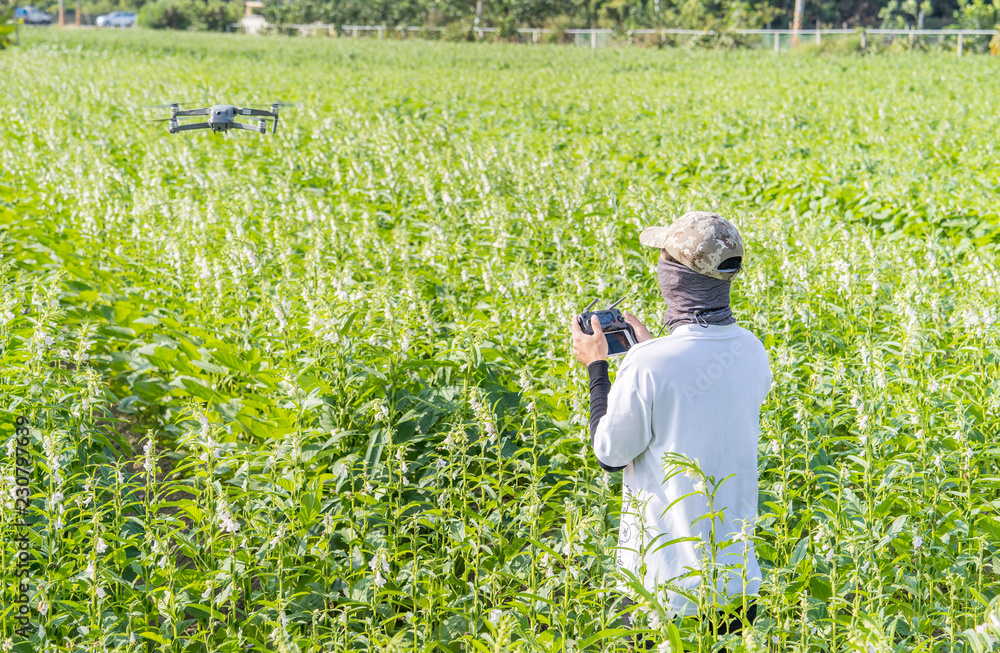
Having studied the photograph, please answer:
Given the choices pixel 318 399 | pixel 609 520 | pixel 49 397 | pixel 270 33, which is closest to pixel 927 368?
pixel 609 520

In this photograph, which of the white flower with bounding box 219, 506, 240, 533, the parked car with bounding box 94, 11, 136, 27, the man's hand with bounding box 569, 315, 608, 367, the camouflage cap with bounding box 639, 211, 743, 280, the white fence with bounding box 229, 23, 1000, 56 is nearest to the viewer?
the camouflage cap with bounding box 639, 211, 743, 280

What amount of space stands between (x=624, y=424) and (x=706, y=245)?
557 mm

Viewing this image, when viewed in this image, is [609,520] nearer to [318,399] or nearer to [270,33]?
[318,399]

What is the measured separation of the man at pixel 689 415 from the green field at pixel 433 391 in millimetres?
190

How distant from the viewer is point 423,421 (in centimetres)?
408

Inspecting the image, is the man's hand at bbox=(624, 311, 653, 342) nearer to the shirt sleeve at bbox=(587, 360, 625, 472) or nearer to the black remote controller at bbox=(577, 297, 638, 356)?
the black remote controller at bbox=(577, 297, 638, 356)

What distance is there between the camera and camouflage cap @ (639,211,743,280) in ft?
7.73

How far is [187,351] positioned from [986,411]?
13.9ft

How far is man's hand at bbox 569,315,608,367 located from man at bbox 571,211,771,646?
240 mm

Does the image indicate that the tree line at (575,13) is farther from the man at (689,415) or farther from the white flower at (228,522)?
the white flower at (228,522)

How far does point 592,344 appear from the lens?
2.73 m

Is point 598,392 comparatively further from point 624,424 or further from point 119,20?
point 119,20

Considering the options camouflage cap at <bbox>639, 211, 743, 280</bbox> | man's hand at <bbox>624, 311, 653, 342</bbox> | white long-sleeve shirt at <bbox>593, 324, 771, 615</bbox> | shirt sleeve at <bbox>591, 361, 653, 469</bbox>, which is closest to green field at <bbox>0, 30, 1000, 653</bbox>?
white long-sleeve shirt at <bbox>593, 324, 771, 615</bbox>

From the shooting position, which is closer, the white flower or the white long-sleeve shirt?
the white long-sleeve shirt
